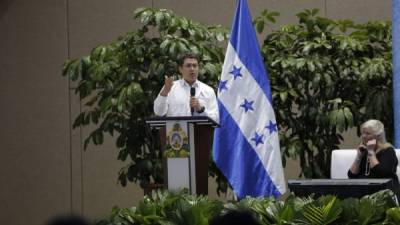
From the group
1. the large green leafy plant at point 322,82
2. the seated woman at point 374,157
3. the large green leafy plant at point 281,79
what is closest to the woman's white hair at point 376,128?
the seated woman at point 374,157

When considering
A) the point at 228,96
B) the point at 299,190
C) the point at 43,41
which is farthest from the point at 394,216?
the point at 43,41

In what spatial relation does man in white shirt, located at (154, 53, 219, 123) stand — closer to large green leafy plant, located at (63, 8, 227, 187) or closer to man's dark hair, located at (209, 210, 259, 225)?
large green leafy plant, located at (63, 8, 227, 187)

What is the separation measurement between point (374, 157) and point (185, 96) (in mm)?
1398

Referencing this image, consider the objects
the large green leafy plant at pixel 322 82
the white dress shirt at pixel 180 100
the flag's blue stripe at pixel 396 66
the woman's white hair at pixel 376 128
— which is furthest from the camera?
the large green leafy plant at pixel 322 82

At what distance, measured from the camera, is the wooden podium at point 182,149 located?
6598 millimetres

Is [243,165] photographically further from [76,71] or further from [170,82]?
[76,71]

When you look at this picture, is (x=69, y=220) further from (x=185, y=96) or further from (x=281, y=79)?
(x=281, y=79)

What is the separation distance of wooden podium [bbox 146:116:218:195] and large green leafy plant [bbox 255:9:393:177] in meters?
2.30

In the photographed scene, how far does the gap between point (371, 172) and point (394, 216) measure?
1.56 m

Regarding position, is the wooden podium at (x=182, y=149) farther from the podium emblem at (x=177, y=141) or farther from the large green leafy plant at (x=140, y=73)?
the large green leafy plant at (x=140, y=73)

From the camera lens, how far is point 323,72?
904 centimetres

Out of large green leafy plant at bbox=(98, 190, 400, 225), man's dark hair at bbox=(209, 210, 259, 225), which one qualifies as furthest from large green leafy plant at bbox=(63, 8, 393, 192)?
man's dark hair at bbox=(209, 210, 259, 225)

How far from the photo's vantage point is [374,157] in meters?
7.01

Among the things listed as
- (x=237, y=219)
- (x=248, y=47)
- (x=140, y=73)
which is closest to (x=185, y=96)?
(x=248, y=47)
